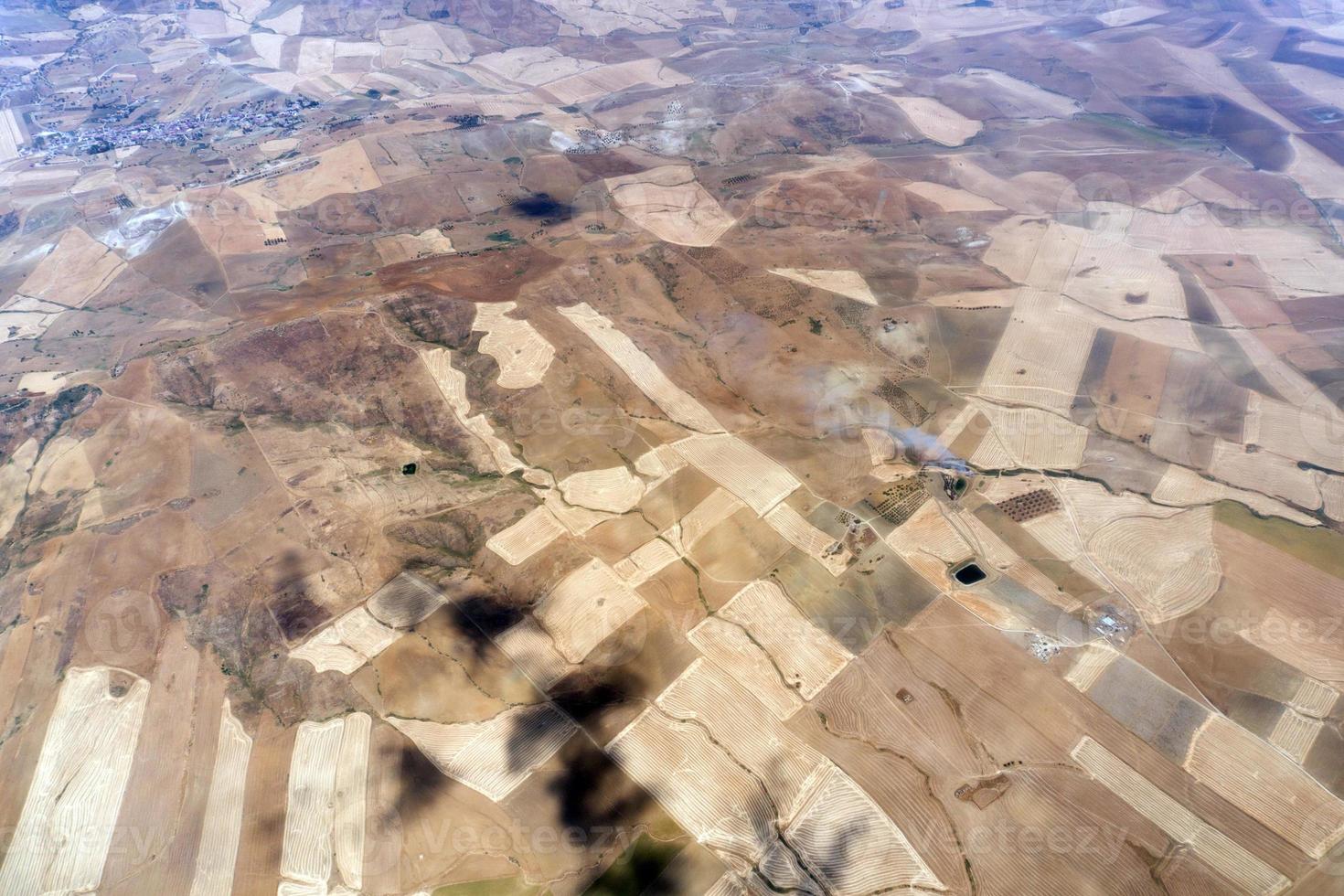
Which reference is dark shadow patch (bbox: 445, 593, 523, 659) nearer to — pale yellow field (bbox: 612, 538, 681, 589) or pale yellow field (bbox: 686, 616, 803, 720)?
pale yellow field (bbox: 612, 538, 681, 589)

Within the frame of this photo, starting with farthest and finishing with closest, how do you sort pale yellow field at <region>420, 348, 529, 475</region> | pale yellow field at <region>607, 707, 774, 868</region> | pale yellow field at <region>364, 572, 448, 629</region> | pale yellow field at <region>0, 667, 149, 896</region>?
pale yellow field at <region>420, 348, 529, 475</region>
pale yellow field at <region>364, 572, 448, 629</region>
pale yellow field at <region>607, 707, 774, 868</region>
pale yellow field at <region>0, 667, 149, 896</region>

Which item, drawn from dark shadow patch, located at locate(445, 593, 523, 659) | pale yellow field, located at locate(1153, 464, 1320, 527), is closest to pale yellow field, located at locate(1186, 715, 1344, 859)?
pale yellow field, located at locate(1153, 464, 1320, 527)

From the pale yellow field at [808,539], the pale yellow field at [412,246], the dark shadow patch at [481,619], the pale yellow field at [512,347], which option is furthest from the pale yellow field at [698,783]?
the pale yellow field at [412,246]

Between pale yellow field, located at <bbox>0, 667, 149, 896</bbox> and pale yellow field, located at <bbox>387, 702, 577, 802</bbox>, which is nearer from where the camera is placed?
pale yellow field, located at <bbox>0, 667, 149, 896</bbox>

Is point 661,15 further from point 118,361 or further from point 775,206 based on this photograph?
point 118,361

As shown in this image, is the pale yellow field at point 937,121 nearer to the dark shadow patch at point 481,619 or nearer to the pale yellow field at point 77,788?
the dark shadow patch at point 481,619

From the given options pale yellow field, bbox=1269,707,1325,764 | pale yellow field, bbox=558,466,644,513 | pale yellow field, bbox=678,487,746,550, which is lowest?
pale yellow field, bbox=558,466,644,513

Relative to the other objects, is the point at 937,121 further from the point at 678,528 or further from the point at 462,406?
the point at 678,528

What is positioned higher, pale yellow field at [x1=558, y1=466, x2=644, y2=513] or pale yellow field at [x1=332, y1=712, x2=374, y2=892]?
→ pale yellow field at [x1=558, y1=466, x2=644, y2=513]
